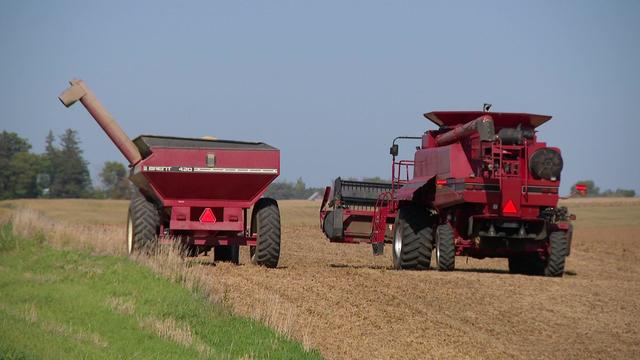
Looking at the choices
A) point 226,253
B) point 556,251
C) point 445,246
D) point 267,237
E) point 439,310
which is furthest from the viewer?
point 226,253

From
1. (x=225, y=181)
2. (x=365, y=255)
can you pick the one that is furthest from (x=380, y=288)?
(x=365, y=255)

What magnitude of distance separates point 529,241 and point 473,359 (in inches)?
364

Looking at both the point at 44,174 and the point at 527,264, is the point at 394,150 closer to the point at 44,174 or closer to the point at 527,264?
the point at 527,264

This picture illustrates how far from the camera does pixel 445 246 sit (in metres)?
21.3

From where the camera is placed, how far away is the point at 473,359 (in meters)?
12.6

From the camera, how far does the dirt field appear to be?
43.6 feet

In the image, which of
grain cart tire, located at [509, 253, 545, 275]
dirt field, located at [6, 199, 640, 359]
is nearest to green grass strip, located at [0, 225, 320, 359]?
dirt field, located at [6, 199, 640, 359]

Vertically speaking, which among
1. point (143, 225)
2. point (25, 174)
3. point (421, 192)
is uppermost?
point (25, 174)

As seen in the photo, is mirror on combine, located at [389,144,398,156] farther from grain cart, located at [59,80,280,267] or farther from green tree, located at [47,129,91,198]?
green tree, located at [47,129,91,198]

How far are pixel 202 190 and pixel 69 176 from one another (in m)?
109

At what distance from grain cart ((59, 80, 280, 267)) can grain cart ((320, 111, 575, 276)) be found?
317cm

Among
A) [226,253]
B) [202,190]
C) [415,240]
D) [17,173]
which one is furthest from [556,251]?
[17,173]

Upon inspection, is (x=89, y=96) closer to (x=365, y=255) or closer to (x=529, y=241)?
(x=529, y=241)

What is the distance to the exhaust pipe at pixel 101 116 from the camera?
21203mm
